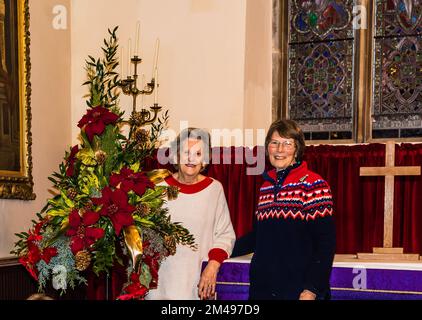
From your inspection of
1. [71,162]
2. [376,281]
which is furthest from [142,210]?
[376,281]

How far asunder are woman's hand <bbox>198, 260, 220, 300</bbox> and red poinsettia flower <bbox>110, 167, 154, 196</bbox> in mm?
783

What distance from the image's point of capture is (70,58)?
7281 millimetres

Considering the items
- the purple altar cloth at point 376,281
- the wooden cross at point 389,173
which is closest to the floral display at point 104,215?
the purple altar cloth at point 376,281

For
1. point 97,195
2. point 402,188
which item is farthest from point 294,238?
point 402,188

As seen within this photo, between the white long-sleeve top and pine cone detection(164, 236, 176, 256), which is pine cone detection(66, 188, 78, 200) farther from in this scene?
the white long-sleeve top

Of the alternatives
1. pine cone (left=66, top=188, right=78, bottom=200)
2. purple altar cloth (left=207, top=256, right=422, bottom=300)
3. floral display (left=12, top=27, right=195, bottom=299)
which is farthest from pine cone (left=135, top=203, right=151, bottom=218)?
purple altar cloth (left=207, top=256, right=422, bottom=300)

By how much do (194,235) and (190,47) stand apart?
327cm

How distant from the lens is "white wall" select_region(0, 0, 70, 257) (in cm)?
654

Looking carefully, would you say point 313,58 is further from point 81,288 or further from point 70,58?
point 81,288

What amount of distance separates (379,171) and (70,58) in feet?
13.6

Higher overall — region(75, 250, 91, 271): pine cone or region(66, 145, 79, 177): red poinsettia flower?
region(66, 145, 79, 177): red poinsettia flower

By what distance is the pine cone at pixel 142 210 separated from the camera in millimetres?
3320

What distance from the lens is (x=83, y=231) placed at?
10.4 ft

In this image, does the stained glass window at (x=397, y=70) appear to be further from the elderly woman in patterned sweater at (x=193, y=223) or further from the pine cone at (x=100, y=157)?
the pine cone at (x=100, y=157)
